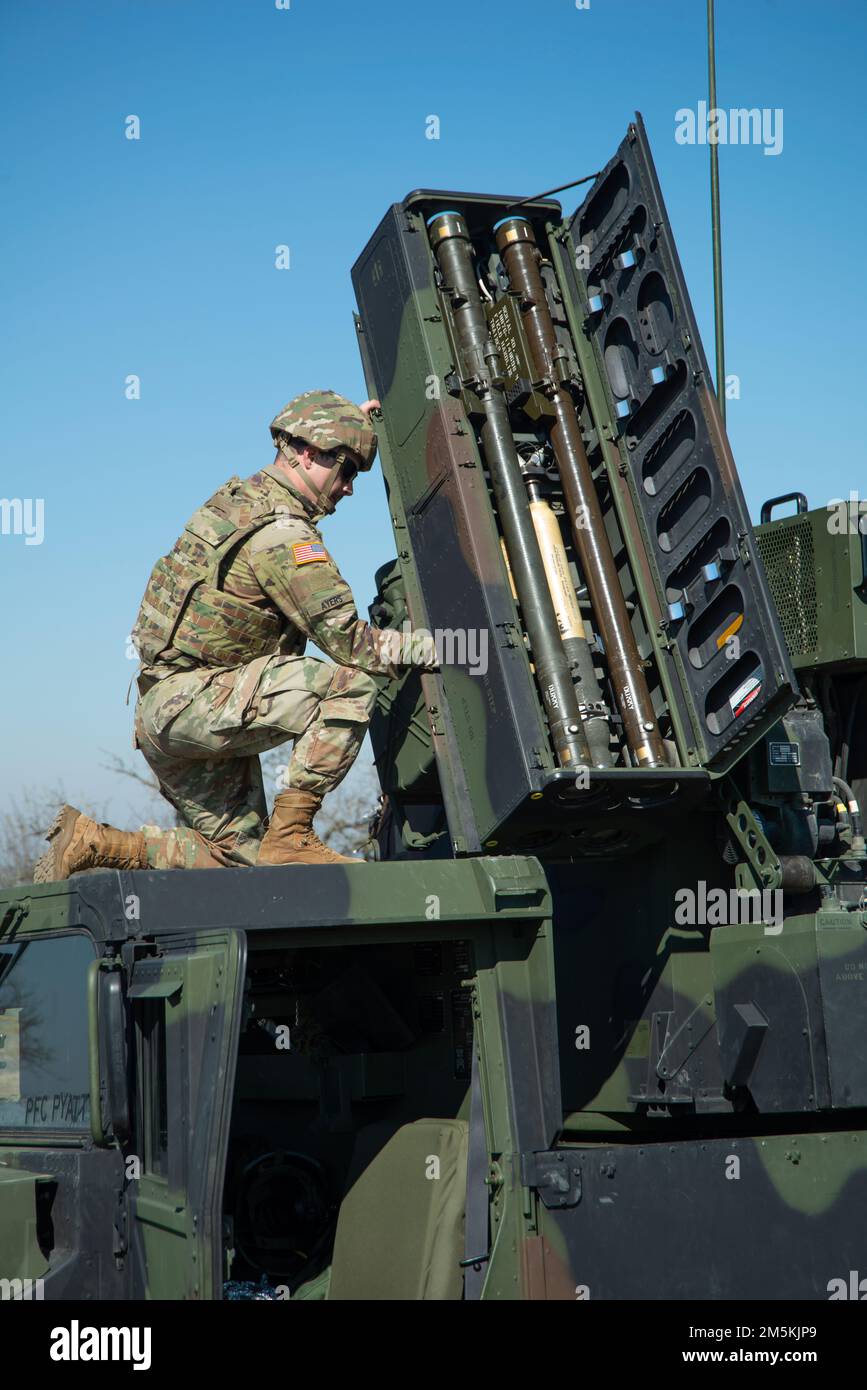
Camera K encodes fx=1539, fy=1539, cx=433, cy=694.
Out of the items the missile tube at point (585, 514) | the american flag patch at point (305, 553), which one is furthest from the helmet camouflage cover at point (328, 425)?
the missile tube at point (585, 514)

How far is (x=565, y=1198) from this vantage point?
3826 millimetres

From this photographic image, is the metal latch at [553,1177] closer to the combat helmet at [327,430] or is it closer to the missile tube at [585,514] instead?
the missile tube at [585,514]

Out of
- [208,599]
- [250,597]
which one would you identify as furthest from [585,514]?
[208,599]

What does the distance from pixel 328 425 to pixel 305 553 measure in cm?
48

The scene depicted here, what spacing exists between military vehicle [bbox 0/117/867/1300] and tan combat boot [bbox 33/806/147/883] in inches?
18.7

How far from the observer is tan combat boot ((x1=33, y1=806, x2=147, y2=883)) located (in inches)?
185

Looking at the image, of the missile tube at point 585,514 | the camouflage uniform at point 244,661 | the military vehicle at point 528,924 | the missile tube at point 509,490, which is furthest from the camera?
the camouflage uniform at point 244,661

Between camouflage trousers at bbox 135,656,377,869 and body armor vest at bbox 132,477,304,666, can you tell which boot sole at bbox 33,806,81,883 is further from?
body armor vest at bbox 132,477,304,666

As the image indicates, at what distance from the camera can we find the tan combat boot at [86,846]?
4.69m

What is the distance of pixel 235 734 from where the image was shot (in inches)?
189

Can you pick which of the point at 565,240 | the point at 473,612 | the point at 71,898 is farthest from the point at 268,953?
the point at 565,240

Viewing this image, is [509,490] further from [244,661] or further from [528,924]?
[528,924]

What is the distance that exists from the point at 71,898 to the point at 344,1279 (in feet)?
4.90

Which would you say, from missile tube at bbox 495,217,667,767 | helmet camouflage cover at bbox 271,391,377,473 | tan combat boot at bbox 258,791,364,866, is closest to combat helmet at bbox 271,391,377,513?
helmet camouflage cover at bbox 271,391,377,473
